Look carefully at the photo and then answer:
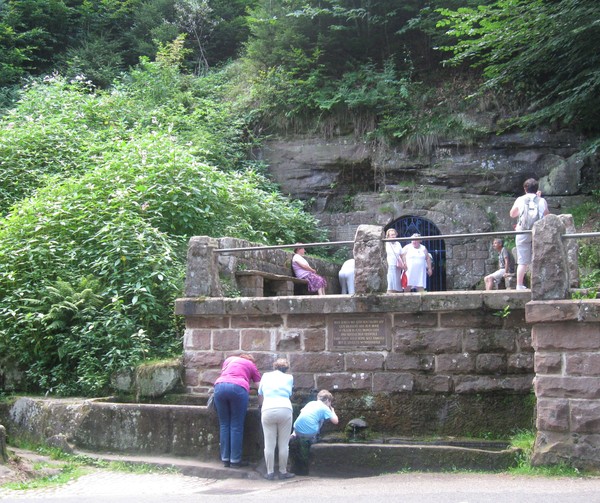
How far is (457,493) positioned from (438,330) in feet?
9.50

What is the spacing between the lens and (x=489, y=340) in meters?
8.69

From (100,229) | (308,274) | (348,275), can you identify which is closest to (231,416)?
(100,229)

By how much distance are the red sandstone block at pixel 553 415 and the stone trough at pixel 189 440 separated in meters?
0.48

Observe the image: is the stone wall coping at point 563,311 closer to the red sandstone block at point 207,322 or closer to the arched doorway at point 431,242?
the red sandstone block at point 207,322

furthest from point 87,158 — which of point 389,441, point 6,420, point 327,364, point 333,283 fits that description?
point 389,441

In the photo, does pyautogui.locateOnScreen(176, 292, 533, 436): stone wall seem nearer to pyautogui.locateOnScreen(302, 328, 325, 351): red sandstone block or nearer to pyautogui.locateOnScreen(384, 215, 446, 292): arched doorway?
pyautogui.locateOnScreen(302, 328, 325, 351): red sandstone block

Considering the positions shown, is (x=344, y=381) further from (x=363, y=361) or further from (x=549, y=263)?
(x=549, y=263)

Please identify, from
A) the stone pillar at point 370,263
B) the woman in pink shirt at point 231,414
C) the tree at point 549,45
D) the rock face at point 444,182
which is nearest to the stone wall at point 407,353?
the stone pillar at point 370,263

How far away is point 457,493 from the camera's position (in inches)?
242

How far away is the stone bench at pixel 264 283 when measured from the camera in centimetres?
1110

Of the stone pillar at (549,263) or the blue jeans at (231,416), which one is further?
the blue jeans at (231,416)

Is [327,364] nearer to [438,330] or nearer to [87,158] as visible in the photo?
[438,330]

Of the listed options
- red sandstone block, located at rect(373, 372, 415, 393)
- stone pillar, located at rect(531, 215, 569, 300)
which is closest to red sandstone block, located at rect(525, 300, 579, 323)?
stone pillar, located at rect(531, 215, 569, 300)

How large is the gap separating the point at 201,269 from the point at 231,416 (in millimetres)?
2248
